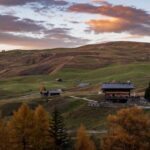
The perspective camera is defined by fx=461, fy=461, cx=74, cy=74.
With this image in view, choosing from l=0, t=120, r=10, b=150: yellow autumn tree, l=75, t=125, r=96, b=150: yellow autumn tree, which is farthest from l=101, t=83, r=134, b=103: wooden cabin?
l=0, t=120, r=10, b=150: yellow autumn tree

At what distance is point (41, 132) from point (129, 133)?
55.9 feet

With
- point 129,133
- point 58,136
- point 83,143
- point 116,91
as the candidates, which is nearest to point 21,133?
point 58,136

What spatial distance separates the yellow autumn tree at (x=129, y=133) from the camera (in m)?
83.8

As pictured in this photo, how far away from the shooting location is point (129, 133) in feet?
278

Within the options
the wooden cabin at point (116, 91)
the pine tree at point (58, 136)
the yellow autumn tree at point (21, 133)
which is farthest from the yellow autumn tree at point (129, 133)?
the wooden cabin at point (116, 91)

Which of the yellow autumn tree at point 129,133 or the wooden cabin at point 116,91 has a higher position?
the wooden cabin at point 116,91

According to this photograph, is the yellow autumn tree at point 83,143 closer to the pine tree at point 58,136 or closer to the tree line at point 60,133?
the tree line at point 60,133

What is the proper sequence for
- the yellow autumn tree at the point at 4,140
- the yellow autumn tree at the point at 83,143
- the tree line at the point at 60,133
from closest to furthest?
the tree line at the point at 60,133
the yellow autumn tree at the point at 83,143
the yellow autumn tree at the point at 4,140

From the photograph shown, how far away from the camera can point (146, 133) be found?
84812 mm

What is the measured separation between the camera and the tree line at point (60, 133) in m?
84.4

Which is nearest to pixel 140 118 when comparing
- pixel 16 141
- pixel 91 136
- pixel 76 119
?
pixel 91 136

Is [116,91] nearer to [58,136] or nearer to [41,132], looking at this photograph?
[41,132]

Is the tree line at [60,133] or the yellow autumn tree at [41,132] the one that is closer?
the tree line at [60,133]

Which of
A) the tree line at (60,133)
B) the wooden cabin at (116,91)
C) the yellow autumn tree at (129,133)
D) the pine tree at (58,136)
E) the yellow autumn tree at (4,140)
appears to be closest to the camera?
the yellow autumn tree at (129,133)
